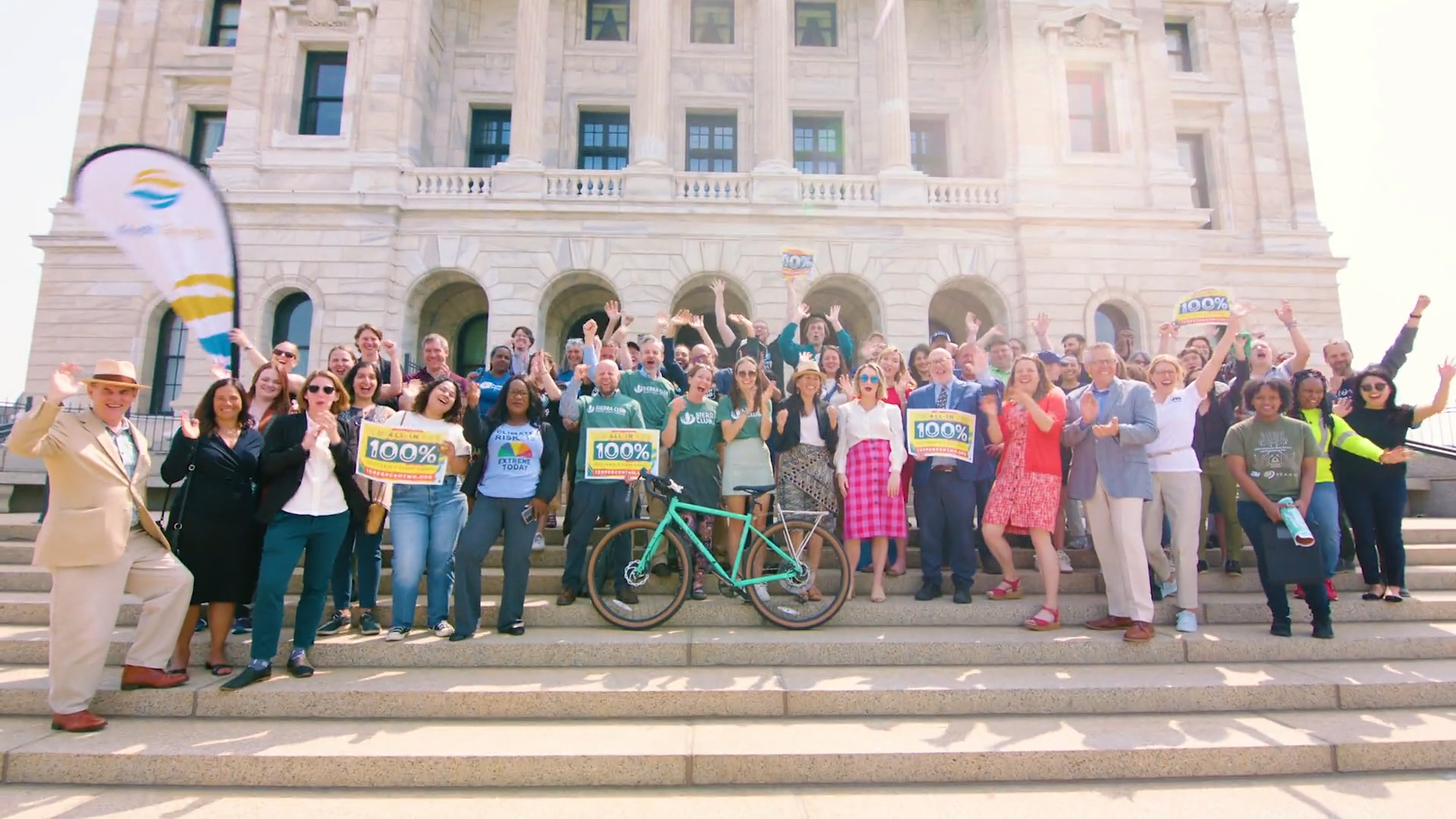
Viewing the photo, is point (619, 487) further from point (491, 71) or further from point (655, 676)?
point (491, 71)

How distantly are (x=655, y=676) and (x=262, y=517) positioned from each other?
321 centimetres

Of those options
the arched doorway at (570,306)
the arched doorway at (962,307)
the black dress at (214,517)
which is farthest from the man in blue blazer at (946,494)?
the arched doorway at (570,306)

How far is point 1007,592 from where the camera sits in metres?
6.77

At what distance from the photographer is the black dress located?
17.6 ft

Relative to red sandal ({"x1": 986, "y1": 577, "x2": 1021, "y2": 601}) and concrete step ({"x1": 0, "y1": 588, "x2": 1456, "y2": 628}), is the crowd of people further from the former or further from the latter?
concrete step ({"x1": 0, "y1": 588, "x2": 1456, "y2": 628})

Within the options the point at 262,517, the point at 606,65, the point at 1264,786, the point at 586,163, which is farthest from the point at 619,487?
the point at 606,65

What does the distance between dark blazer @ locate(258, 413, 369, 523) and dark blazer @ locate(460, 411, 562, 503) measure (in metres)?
0.90

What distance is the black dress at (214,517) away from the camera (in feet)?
17.6

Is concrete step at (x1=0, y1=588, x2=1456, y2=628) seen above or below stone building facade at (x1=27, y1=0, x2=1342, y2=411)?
below

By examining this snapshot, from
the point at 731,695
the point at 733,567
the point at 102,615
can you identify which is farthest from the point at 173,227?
the point at 731,695

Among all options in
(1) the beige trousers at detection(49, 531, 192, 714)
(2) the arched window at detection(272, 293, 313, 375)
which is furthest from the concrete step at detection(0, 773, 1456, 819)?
(2) the arched window at detection(272, 293, 313, 375)

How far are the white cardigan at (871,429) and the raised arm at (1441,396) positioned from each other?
5219 mm

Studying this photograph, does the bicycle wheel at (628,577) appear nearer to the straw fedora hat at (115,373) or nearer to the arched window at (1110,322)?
the straw fedora hat at (115,373)

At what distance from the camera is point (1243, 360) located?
8461 mm
